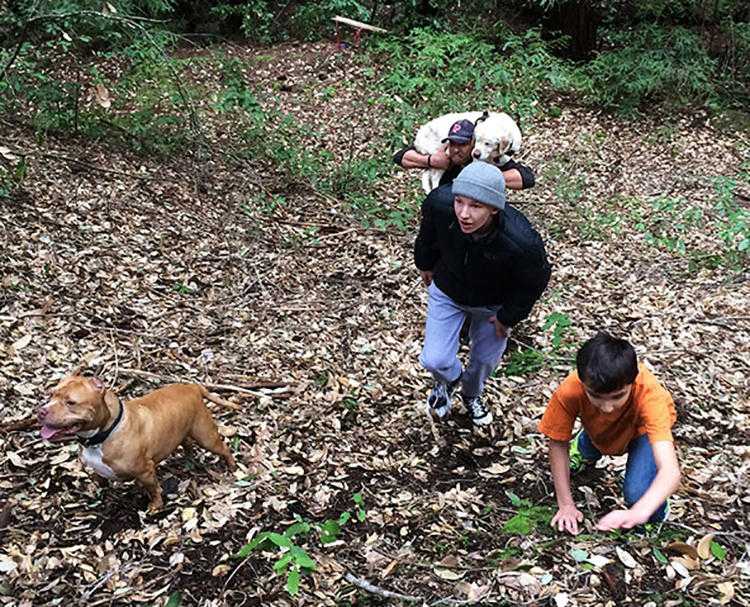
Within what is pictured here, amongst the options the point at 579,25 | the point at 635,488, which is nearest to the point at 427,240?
the point at 635,488

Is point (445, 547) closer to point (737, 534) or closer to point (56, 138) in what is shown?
point (737, 534)

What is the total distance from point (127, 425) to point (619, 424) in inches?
89.3

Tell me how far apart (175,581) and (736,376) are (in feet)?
12.4

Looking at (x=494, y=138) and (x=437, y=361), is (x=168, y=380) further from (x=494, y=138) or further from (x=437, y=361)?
(x=494, y=138)

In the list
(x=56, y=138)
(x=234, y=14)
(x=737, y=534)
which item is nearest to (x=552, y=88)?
(x=234, y=14)

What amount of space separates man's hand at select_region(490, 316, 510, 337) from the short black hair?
1113 mm

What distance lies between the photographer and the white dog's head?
4242 millimetres

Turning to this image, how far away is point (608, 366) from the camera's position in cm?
267

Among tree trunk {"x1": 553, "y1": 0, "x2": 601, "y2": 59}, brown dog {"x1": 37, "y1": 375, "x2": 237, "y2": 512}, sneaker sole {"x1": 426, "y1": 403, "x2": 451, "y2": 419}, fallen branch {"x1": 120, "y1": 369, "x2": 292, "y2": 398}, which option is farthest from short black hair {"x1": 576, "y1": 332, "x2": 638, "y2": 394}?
tree trunk {"x1": 553, "y1": 0, "x2": 601, "y2": 59}

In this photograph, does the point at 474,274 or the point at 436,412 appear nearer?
the point at 474,274

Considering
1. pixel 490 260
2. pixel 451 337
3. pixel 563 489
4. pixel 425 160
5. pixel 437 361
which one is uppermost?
pixel 425 160

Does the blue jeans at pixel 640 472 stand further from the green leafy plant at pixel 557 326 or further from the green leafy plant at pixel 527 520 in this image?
the green leafy plant at pixel 557 326

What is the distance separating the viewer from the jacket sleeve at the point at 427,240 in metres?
3.79

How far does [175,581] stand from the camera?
312 centimetres
